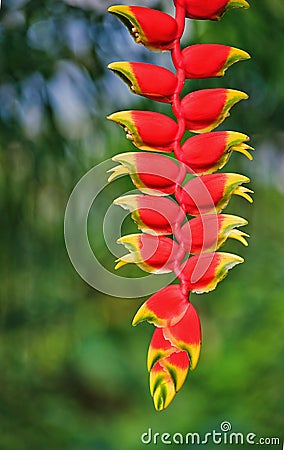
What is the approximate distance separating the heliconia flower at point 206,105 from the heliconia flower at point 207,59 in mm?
24

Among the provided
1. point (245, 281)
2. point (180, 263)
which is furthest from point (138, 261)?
point (245, 281)

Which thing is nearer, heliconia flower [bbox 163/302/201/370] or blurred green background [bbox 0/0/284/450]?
heliconia flower [bbox 163/302/201/370]

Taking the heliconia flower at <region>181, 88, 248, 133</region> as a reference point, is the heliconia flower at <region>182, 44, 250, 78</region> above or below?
above

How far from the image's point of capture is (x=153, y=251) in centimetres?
75

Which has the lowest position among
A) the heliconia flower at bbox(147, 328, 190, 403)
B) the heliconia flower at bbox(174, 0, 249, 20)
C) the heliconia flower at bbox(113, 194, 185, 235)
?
the heliconia flower at bbox(147, 328, 190, 403)

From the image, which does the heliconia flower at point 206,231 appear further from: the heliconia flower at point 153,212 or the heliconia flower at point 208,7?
the heliconia flower at point 208,7

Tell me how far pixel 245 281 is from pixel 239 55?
30 cm

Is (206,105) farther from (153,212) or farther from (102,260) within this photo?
(102,260)

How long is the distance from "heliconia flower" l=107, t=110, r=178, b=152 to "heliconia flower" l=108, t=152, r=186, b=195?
0.02 meters

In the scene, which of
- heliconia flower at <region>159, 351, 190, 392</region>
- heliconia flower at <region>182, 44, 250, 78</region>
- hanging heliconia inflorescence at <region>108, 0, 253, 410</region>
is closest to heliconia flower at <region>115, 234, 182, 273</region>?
hanging heliconia inflorescence at <region>108, 0, 253, 410</region>

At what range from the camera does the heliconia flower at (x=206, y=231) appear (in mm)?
751

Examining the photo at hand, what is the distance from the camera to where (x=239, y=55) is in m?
0.76

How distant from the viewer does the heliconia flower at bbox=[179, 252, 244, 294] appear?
0.75 m

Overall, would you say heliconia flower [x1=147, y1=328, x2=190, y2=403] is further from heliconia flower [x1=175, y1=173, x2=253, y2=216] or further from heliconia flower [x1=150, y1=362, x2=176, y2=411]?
heliconia flower [x1=175, y1=173, x2=253, y2=216]
